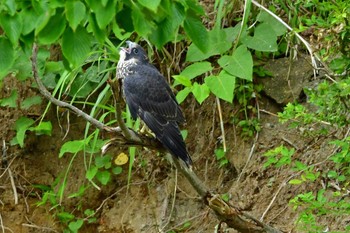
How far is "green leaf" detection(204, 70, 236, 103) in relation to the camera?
515 cm

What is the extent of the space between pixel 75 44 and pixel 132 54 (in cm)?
242

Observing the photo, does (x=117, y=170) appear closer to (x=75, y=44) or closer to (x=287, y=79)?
(x=287, y=79)

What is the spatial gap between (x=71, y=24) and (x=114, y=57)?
284cm

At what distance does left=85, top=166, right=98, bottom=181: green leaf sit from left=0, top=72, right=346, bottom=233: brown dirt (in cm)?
34

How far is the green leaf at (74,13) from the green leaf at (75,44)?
0.37 feet

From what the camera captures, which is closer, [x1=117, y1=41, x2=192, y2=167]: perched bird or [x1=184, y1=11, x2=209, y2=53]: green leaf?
[x1=184, y1=11, x2=209, y2=53]: green leaf

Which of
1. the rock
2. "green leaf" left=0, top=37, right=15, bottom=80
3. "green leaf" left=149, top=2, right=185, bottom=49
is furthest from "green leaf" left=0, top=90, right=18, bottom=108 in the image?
"green leaf" left=0, top=37, right=15, bottom=80

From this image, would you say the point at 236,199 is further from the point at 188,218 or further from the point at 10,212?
the point at 10,212

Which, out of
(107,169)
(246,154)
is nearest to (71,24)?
(246,154)

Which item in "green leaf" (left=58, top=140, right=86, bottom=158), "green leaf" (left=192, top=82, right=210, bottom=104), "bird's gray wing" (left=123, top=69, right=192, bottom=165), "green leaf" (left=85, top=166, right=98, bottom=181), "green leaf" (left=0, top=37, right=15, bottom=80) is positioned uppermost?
"green leaf" (left=0, top=37, right=15, bottom=80)

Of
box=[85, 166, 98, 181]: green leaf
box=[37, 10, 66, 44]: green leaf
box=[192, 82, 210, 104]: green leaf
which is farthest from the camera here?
box=[85, 166, 98, 181]: green leaf

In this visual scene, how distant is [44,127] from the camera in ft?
20.3

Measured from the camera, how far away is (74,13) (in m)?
2.92

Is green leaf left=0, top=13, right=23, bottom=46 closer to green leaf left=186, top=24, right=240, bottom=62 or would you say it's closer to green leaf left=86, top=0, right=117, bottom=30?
green leaf left=86, top=0, right=117, bottom=30
